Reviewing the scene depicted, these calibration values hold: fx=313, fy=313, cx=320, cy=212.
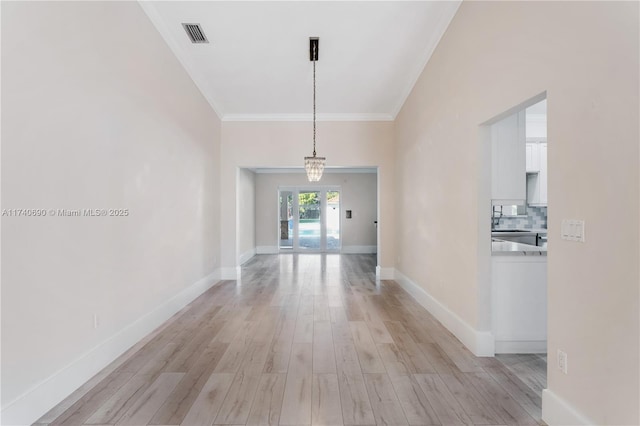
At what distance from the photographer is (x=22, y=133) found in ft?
6.27

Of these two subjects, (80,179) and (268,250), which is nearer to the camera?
(80,179)

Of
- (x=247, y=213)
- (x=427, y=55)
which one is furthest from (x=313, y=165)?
(x=247, y=213)

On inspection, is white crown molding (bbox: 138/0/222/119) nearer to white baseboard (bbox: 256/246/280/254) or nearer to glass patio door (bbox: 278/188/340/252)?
glass patio door (bbox: 278/188/340/252)

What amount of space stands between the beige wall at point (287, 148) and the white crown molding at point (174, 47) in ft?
2.83

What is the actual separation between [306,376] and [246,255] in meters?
6.41

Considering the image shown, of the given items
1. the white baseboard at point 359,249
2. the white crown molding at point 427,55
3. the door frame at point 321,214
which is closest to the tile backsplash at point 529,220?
the white crown molding at point 427,55

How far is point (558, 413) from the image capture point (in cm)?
184

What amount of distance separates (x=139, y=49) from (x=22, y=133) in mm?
1727

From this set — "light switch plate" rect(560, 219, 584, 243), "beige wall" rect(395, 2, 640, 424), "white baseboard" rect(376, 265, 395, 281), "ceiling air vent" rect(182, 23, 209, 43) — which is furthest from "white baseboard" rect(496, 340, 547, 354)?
"ceiling air vent" rect(182, 23, 209, 43)

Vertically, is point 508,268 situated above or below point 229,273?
above

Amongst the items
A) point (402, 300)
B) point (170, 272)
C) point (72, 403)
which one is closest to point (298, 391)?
point (72, 403)

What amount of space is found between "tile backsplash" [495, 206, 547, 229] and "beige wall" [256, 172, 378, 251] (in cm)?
427

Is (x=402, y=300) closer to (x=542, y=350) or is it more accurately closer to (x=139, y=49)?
(x=542, y=350)

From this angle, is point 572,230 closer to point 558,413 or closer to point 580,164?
point 580,164
